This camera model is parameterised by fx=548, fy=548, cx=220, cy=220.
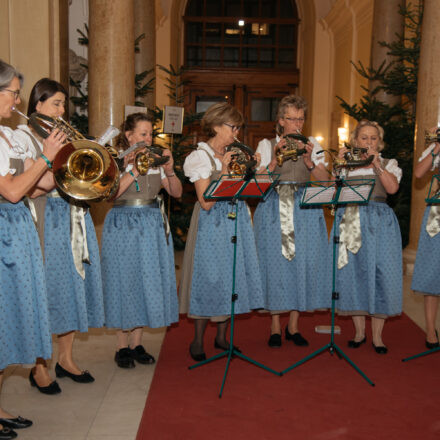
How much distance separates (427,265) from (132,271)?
7.40 feet

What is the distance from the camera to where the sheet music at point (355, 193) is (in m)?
3.63

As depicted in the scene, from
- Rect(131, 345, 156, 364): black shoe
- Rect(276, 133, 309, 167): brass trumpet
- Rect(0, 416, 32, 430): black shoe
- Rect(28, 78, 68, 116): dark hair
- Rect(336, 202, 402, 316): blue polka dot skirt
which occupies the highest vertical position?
Rect(28, 78, 68, 116): dark hair

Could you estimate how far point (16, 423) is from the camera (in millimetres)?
2955

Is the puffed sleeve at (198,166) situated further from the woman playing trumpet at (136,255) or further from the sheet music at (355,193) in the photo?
the sheet music at (355,193)

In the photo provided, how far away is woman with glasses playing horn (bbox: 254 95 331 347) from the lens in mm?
4141

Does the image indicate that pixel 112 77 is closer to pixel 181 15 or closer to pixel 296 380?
pixel 296 380

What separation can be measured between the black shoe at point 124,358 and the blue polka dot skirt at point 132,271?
0.28 m

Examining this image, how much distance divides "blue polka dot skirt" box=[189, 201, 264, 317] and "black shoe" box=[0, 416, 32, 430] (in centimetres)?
131

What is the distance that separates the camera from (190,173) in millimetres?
3725

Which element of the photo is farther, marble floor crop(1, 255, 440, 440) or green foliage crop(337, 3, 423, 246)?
green foliage crop(337, 3, 423, 246)

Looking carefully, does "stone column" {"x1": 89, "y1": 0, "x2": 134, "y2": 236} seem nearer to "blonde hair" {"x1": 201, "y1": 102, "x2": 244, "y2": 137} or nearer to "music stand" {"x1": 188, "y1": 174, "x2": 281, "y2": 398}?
"blonde hair" {"x1": 201, "y1": 102, "x2": 244, "y2": 137}

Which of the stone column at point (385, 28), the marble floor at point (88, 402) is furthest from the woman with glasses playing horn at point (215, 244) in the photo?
the stone column at point (385, 28)

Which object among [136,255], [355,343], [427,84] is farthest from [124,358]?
[427,84]

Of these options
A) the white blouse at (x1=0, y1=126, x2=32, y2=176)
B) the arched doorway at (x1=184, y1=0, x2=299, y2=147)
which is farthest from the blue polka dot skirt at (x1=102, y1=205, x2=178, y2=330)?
the arched doorway at (x1=184, y1=0, x2=299, y2=147)
